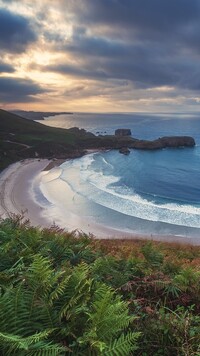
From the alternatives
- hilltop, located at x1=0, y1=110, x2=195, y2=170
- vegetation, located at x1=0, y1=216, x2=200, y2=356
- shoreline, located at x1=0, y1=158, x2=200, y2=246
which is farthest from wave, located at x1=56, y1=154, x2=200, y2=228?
vegetation, located at x1=0, y1=216, x2=200, y2=356

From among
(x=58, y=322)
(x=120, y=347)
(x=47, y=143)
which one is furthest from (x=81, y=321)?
(x=47, y=143)

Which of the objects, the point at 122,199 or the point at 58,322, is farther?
the point at 122,199

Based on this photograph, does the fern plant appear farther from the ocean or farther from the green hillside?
the green hillside

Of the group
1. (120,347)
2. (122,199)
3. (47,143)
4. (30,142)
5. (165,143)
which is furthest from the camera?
(165,143)

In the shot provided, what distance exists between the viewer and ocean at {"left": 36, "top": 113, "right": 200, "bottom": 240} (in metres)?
39.2

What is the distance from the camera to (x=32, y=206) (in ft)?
151

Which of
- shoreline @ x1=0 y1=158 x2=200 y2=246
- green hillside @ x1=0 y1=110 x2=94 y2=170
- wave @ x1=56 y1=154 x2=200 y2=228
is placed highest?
green hillside @ x1=0 y1=110 x2=94 y2=170

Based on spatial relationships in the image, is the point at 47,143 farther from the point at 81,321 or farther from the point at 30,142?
the point at 81,321

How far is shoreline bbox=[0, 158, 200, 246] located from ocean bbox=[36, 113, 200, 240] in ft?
3.00

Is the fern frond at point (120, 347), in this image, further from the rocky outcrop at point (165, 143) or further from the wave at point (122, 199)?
the rocky outcrop at point (165, 143)

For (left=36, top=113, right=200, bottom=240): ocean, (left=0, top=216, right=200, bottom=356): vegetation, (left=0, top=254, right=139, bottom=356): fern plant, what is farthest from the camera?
(left=36, top=113, right=200, bottom=240): ocean

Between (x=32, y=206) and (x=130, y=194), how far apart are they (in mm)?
17024

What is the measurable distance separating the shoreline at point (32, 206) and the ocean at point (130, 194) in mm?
916

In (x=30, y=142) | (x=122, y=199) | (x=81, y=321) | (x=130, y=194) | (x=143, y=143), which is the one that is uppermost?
(x=81, y=321)
